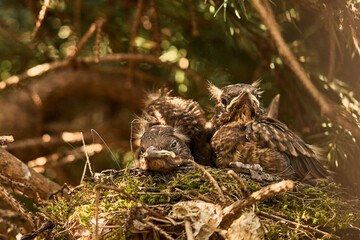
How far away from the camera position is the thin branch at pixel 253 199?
1837mm

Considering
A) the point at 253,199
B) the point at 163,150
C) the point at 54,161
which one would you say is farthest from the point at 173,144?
the point at 54,161

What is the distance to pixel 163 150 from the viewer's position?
283 cm

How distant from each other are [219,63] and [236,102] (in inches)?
42.4

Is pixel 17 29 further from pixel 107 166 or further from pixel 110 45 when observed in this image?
pixel 107 166

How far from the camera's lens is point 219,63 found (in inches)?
161

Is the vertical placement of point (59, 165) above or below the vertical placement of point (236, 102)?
below

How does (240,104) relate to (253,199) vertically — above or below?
above

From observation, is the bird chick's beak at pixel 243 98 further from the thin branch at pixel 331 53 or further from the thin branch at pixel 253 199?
the thin branch at pixel 253 199

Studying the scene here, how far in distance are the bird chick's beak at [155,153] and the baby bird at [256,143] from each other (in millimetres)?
343

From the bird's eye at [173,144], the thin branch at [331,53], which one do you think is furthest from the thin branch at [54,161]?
the thin branch at [331,53]

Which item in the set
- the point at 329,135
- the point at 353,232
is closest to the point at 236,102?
the point at 329,135

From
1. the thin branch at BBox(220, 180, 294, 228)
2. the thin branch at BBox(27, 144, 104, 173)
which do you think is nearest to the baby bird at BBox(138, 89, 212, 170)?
the thin branch at BBox(27, 144, 104, 173)

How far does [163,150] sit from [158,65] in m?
1.69

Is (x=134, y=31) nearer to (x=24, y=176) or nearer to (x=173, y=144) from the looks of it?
(x=173, y=144)
